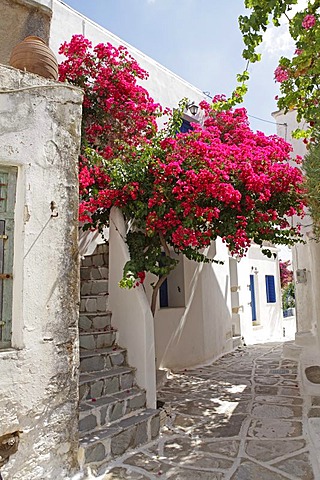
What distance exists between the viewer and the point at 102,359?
18.4 feet

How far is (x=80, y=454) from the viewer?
4164mm

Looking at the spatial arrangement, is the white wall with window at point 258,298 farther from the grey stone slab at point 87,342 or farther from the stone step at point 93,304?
the grey stone slab at point 87,342

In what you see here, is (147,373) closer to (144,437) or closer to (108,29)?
(144,437)

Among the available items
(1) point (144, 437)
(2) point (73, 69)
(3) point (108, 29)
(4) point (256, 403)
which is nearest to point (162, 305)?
(4) point (256, 403)

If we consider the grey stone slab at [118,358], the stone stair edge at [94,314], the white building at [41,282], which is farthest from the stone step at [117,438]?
the stone stair edge at [94,314]

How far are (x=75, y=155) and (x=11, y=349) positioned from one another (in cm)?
220

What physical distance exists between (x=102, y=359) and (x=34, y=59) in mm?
4046

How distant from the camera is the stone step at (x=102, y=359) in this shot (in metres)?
5.44

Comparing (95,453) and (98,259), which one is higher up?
(98,259)

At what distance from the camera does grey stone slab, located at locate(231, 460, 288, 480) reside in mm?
4047

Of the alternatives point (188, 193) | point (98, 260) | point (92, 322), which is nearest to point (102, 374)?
point (92, 322)

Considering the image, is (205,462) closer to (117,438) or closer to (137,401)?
(117,438)

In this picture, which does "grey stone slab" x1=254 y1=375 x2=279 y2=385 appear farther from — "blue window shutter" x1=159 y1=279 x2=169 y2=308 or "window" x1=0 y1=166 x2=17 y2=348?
"window" x1=0 y1=166 x2=17 y2=348

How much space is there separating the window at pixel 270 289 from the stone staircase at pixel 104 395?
1391 centimetres
